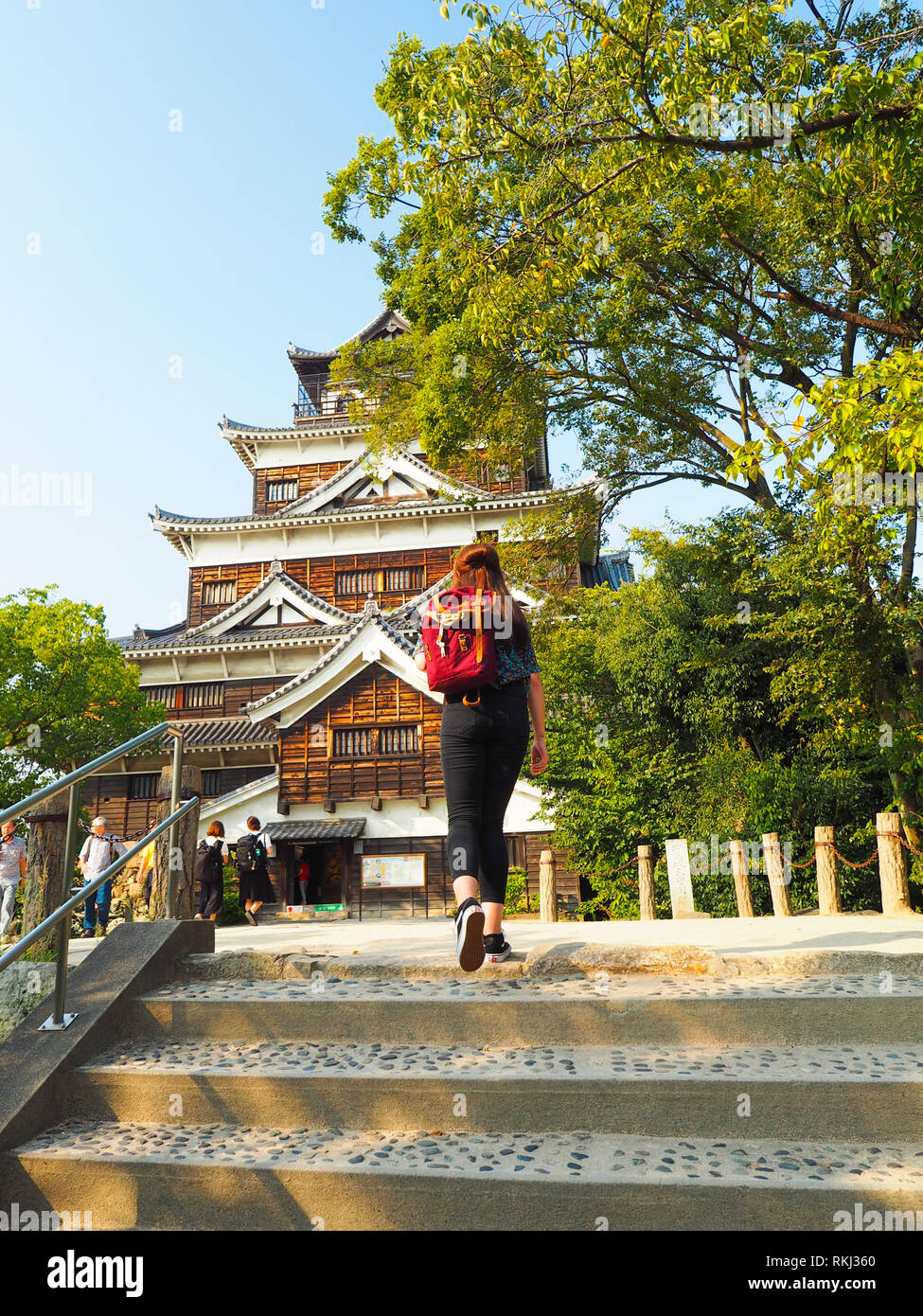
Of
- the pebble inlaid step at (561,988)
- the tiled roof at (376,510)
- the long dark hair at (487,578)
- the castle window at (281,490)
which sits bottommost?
the pebble inlaid step at (561,988)

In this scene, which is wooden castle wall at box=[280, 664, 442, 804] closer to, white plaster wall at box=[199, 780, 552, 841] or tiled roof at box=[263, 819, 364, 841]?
white plaster wall at box=[199, 780, 552, 841]

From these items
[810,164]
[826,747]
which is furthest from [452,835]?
[826,747]

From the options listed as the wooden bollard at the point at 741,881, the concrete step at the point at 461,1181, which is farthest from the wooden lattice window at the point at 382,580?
the concrete step at the point at 461,1181

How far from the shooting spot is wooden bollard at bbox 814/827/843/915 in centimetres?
921

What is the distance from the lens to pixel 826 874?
9336 millimetres

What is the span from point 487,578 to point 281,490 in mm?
29899

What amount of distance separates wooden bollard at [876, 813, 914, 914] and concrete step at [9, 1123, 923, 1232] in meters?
6.92

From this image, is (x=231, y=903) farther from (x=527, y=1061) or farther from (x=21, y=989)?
(x=527, y=1061)

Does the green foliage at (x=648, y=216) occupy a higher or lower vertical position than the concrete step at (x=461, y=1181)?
higher

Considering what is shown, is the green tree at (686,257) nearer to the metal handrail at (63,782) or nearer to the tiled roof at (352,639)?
the metal handrail at (63,782)

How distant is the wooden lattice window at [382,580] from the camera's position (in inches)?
1156

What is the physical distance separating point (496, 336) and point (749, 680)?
9.74 m

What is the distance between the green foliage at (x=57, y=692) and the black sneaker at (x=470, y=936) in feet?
67.8

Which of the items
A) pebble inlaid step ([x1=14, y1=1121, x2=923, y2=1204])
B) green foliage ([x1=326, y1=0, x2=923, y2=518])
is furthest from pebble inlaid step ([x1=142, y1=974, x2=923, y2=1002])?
green foliage ([x1=326, y1=0, x2=923, y2=518])
